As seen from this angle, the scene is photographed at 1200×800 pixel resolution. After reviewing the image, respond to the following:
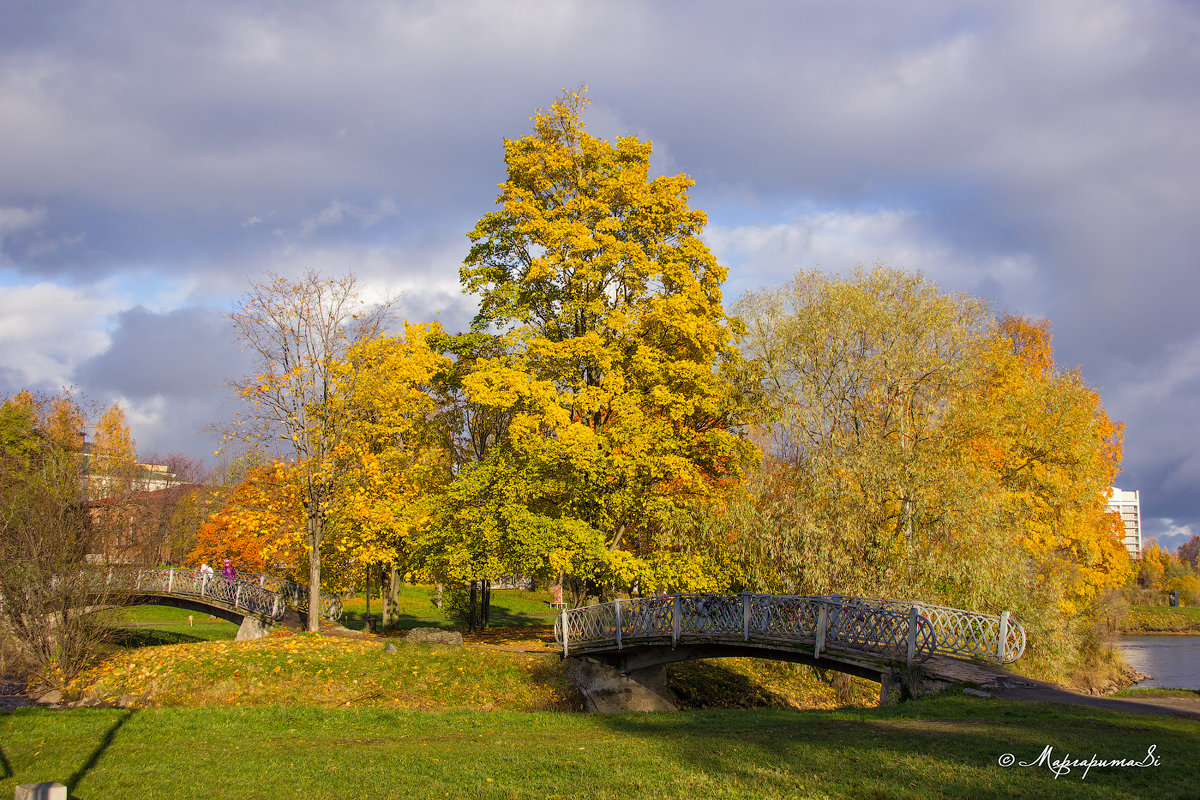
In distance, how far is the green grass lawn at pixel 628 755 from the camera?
24.1 ft

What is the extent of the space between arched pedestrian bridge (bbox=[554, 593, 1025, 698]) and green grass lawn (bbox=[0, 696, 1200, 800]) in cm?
147

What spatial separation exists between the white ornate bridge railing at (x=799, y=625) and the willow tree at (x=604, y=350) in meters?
1.55

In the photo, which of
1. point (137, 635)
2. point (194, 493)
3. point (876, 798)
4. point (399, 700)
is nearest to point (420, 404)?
point (399, 700)

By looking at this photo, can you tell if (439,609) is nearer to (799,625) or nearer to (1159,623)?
(799,625)

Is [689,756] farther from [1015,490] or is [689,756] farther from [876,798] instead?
[1015,490]

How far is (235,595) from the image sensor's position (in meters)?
28.8

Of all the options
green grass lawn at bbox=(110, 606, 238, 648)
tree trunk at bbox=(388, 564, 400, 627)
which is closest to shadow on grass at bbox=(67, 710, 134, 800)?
green grass lawn at bbox=(110, 606, 238, 648)

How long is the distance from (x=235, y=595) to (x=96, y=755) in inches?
759

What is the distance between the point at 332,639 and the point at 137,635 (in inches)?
574

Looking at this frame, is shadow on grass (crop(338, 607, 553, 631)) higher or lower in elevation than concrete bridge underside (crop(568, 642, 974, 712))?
lower

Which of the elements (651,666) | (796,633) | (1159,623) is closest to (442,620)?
(651,666)

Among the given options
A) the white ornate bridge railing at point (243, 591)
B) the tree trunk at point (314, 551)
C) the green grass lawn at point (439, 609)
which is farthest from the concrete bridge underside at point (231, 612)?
the green grass lawn at point (439, 609)

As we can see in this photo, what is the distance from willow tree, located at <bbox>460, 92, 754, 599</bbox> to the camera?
65.8ft

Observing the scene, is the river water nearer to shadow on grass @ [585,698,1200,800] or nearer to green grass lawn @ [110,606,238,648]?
shadow on grass @ [585,698,1200,800]
